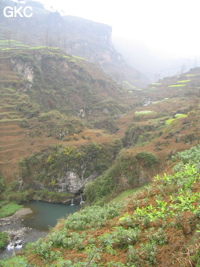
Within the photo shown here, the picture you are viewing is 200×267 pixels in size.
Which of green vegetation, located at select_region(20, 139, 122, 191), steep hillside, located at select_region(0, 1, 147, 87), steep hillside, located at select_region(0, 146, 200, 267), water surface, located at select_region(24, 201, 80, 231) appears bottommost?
water surface, located at select_region(24, 201, 80, 231)

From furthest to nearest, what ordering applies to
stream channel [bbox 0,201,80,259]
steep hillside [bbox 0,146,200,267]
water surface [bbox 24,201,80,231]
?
1. water surface [bbox 24,201,80,231]
2. stream channel [bbox 0,201,80,259]
3. steep hillside [bbox 0,146,200,267]

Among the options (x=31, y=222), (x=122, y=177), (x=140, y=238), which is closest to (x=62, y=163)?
(x=31, y=222)

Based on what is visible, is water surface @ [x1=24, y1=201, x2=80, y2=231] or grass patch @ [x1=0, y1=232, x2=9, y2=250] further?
water surface @ [x1=24, y1=201, x2=80, y2=231]

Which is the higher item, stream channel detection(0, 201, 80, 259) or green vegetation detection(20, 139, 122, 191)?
green vegetation detection(20, 139, 122, 191)

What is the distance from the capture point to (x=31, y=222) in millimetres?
27484

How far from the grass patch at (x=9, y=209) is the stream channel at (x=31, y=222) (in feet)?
2.46

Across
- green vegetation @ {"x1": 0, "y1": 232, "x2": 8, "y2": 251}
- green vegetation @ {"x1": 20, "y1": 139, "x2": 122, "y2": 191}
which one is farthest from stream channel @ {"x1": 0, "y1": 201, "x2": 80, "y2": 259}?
green vegetation @ {"x1": 20, "y1": 139, "x2": 122, "y2": 191}

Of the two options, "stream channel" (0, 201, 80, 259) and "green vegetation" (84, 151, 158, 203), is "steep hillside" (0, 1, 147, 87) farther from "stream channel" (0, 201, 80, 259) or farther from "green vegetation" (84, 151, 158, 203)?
"green vegetation" (84, 151, 158, 203)

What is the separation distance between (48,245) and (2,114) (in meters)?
42.3

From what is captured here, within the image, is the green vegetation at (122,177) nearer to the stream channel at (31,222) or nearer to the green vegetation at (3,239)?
the stream channel at (31,222)

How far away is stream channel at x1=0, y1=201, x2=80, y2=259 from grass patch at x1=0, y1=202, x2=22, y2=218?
75 cm

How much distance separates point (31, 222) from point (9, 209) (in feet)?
15.9

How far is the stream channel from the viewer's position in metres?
23.2

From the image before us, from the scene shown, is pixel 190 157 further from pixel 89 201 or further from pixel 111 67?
pixel 111 67
